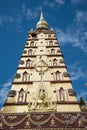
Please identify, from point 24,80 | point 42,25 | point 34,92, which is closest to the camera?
point 34,92

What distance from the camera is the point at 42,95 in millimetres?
13023

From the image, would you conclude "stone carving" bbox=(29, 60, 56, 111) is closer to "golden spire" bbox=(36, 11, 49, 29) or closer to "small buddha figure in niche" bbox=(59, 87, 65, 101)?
"small buddha figure in niche" bbox=(59, 87, 65, 101)

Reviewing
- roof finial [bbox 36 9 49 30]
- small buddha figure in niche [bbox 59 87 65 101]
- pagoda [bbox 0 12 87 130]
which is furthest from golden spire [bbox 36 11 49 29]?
small buddha figure in niche [bbox 59 87 65 101]

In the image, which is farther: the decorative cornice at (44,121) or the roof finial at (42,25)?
the roof finial at (42,25)

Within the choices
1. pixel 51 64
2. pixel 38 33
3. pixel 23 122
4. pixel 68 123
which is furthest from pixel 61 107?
pixel 38 33

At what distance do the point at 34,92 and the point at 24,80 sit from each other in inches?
64.1

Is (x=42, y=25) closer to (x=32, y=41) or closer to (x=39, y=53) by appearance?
(x=32, y=41)

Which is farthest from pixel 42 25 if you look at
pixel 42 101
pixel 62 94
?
pixel 42 101

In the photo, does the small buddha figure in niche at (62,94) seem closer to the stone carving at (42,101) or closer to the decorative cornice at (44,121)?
the stone carving at (42,101)

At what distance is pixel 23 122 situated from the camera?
11.2 metres

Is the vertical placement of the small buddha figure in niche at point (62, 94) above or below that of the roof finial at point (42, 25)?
below

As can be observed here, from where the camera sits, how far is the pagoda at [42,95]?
36.8 feet

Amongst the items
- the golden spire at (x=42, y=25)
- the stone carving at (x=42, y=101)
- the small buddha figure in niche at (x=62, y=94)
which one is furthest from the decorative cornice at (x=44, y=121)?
the golden spire at (x=42, y=25)

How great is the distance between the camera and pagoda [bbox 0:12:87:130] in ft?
36.8
